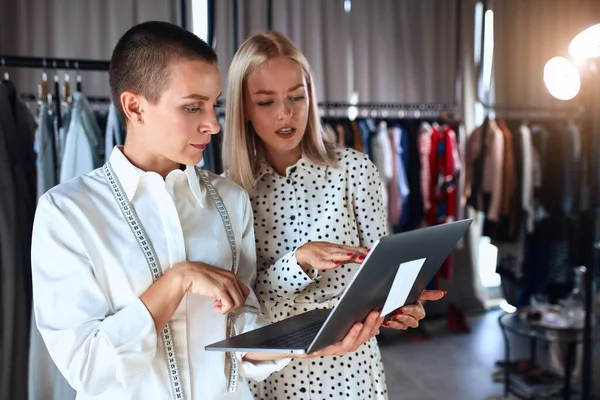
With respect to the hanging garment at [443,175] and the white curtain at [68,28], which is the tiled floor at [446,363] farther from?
the white curtain at [68,28]

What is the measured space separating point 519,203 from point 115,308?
12.2 ft

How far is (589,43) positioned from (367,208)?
50.6 inches

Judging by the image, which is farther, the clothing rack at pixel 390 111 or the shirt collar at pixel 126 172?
the clothing rack at pixel 390 111

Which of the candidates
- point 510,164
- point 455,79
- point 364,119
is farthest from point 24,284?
point 455,79

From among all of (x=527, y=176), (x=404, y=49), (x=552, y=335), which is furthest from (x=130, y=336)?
(x=404, y=49)

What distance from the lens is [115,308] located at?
35.0 inches

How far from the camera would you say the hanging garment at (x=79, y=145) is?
204 cm

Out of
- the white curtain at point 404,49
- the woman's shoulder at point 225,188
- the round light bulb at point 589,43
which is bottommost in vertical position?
the woman's shoulder at point 225,188

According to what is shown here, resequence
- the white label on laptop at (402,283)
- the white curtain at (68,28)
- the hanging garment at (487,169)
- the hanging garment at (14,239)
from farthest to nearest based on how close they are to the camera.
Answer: the hanging garment at (487,169) < the white curtain at (68,28) < the hanging garment at (14,239) < the white label on laptop at (402,283)

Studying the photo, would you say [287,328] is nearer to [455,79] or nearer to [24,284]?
[24,284]

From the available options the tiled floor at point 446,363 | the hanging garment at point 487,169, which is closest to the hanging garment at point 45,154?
the tiled floor at point 446,363

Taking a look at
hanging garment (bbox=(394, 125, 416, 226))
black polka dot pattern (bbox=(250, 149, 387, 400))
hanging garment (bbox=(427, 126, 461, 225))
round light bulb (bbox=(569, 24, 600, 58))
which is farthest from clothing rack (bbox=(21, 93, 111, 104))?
hanging garment (bbox=(427, 126, 461, 225))

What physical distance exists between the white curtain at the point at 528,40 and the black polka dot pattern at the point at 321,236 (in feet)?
13.7

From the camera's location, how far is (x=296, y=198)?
4.33 feet
